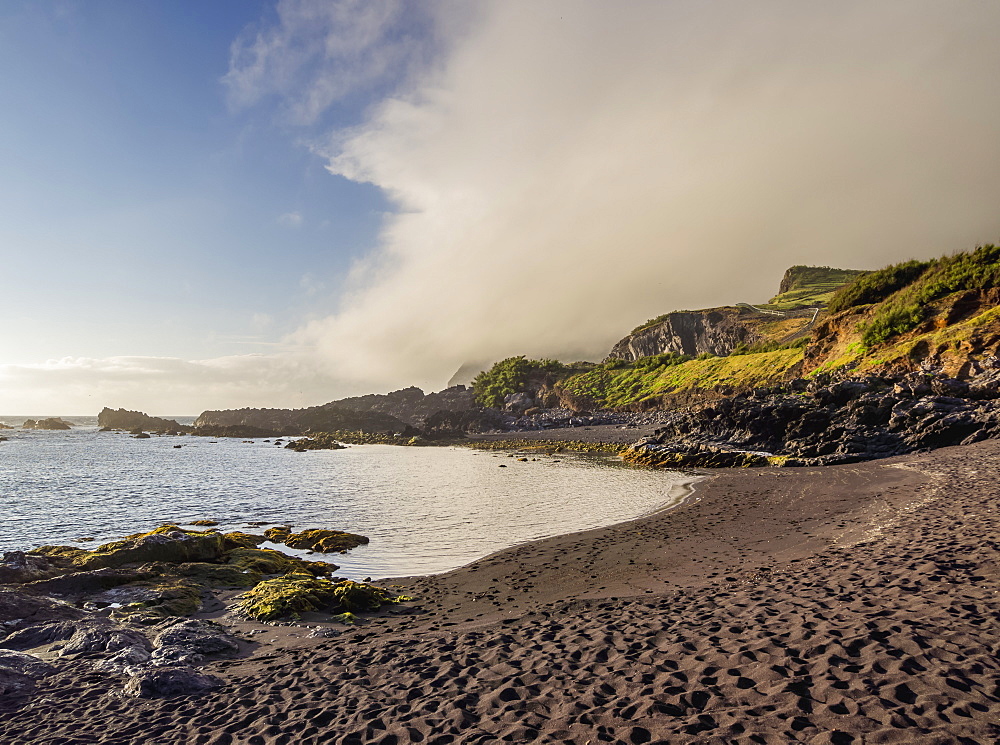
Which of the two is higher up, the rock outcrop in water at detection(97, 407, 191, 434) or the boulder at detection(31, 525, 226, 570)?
the rock outcrop in water at detection(97, 407, 191, 434)

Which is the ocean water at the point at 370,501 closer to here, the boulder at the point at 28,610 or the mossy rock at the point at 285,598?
the mossy rock at the point at 285,598

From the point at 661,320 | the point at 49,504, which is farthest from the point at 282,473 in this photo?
the point at 661,320

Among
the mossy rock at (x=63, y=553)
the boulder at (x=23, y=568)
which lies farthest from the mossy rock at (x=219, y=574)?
the mossy rock at (x=63, y=553)

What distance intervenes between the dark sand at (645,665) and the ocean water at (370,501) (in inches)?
214

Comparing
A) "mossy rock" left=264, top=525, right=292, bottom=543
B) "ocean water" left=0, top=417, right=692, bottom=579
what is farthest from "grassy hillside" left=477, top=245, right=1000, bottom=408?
"mossy rock" left=264, top=525, right=292, bottom=543

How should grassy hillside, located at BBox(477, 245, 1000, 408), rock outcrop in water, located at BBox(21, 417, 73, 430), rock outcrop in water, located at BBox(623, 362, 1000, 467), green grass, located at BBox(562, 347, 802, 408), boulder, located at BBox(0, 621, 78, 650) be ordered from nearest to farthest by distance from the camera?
boulder, located at BBox(0, 621, 78, 650) < rock outcrop in water, located at BBox(623, 362, 1000, 467) < grassy hillside, located at BBox(477, 245, 1000, 408) < green grass, located at BBox(562, 347, 802, 408) < rock outcrop in water, located at BBox(21, 417, 73, 430)

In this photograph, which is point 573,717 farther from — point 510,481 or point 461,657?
point 510,481

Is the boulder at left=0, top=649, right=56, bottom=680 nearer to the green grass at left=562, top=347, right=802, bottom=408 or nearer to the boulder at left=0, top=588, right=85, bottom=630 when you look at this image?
the boulder at left=0, top=588, right=85, bottom=630

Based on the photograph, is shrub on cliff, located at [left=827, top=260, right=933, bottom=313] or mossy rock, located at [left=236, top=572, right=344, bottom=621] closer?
mossy rock, located at [left=236, top=572, right=344, bottom=621]

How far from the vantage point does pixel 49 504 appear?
92.9ft

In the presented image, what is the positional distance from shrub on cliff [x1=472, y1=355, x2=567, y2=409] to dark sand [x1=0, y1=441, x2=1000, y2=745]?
4487 inches

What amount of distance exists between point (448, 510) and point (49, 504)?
24240mm

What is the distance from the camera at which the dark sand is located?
6.39m

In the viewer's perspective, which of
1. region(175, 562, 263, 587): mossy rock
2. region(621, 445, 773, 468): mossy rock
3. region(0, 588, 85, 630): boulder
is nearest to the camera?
region(0, 588, 85, 630): boulder
